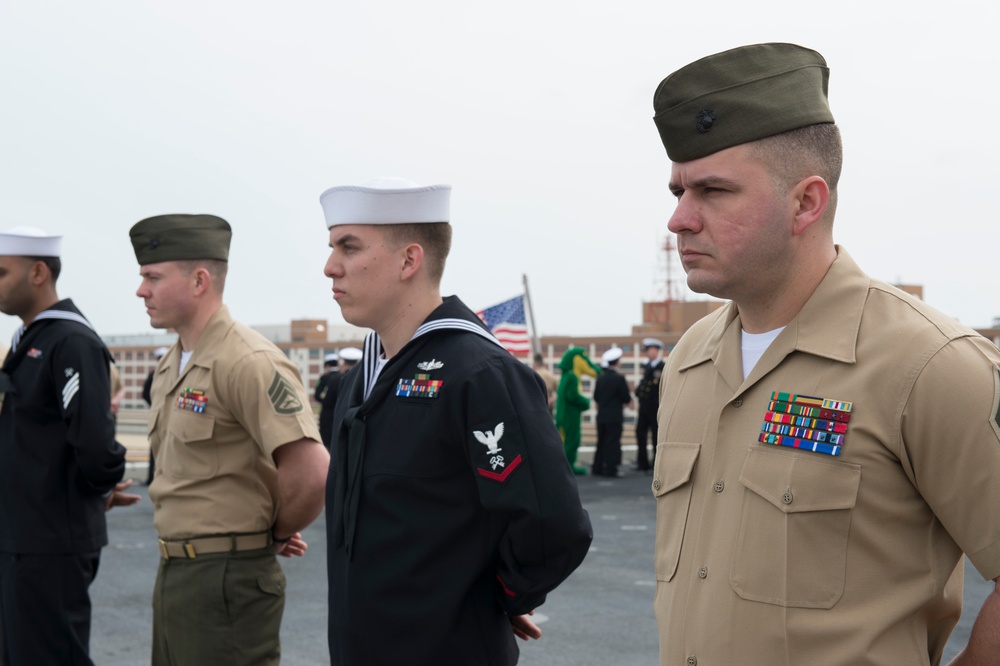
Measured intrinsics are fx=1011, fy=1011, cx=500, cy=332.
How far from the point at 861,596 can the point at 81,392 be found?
3400mm

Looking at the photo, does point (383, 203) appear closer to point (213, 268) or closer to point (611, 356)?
point (213, 268)

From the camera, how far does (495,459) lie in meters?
2.49

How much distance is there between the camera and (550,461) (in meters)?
2.56

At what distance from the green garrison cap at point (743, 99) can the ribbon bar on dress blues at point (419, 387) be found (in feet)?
3.18

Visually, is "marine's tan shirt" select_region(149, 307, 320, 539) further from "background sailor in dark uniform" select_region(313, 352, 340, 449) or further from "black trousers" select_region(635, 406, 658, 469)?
"black trousers" select_region(635, 406, 658, 469)

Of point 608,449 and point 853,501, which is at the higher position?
point 853,501

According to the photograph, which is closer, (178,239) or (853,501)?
(853,501)

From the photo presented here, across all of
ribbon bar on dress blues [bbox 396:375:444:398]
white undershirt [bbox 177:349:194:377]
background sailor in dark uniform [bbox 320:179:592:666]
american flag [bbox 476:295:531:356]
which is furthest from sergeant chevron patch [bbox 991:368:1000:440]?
american flag [bbox 476:295:531:356]

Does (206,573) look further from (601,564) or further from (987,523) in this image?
(601,564)

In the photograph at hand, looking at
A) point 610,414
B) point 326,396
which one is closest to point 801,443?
point 326,396

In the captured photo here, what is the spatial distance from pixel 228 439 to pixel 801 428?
97.2 inches

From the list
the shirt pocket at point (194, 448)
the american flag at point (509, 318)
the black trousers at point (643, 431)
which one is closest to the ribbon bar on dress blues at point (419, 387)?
the shirt pocket at point (194, 448)

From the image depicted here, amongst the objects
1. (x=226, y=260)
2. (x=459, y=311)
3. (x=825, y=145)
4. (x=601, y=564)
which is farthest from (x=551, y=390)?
(x=825, y=145)

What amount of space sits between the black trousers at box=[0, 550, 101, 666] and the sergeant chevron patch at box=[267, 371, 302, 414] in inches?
52.2
